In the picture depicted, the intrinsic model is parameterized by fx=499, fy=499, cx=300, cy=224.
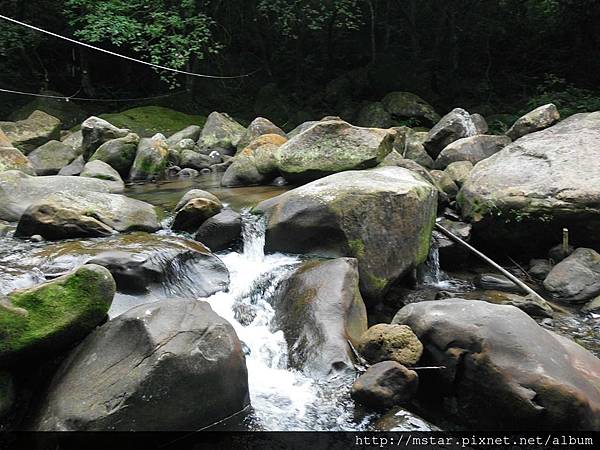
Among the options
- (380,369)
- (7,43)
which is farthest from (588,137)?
(7,43)

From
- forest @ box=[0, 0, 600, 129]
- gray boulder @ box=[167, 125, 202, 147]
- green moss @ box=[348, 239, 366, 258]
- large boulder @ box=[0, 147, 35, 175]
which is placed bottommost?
green moss @ box=[348, 239, 366, 258]

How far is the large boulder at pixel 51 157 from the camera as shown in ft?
33.6

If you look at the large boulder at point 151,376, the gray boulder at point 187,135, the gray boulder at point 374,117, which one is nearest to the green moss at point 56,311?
the large boulder at point 151,376

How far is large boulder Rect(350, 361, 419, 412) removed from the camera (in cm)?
340

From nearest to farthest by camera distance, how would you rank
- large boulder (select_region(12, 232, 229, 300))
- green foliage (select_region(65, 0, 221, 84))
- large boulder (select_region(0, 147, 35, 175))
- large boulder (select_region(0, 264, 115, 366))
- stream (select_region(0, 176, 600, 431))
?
1. large boulder (select_region(0, 264, 115, 366))
2. stream (select_region(0, 176, 600, 431))
3. large boulder (select_region(12, 232, 229, 300))
4. large boulder (select_region(0, 147, 35, 175))
5. green foliage (select_region(65, 0, 221, 84))

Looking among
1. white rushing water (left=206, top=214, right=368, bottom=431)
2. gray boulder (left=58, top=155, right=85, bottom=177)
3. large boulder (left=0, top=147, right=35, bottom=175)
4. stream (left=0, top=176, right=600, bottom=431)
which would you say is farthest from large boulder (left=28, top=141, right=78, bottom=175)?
white rushing water (left=206, top=214, right=368, bottom=431)

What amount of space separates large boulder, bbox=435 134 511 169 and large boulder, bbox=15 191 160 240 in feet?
18.0

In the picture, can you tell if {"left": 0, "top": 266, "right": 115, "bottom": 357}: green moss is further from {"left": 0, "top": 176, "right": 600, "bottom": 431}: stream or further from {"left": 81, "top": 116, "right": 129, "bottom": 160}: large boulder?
{"left": 81, "top": 116, "right": 129, "bottom": 160}: large boulder

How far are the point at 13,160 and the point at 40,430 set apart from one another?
645 centimetres

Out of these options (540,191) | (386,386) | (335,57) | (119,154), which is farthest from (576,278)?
(335,57)

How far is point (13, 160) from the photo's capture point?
806 centimetres

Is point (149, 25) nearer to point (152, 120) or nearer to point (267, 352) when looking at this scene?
point (152, 120)

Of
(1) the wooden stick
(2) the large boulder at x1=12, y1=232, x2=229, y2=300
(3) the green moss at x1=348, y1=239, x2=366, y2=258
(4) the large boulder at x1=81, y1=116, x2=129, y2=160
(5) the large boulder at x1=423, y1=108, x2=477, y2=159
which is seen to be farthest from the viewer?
(4) the large boulder at x1=81, y1=116, x2=129, y2=160

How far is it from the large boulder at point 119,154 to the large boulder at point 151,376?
7113 millimetres
